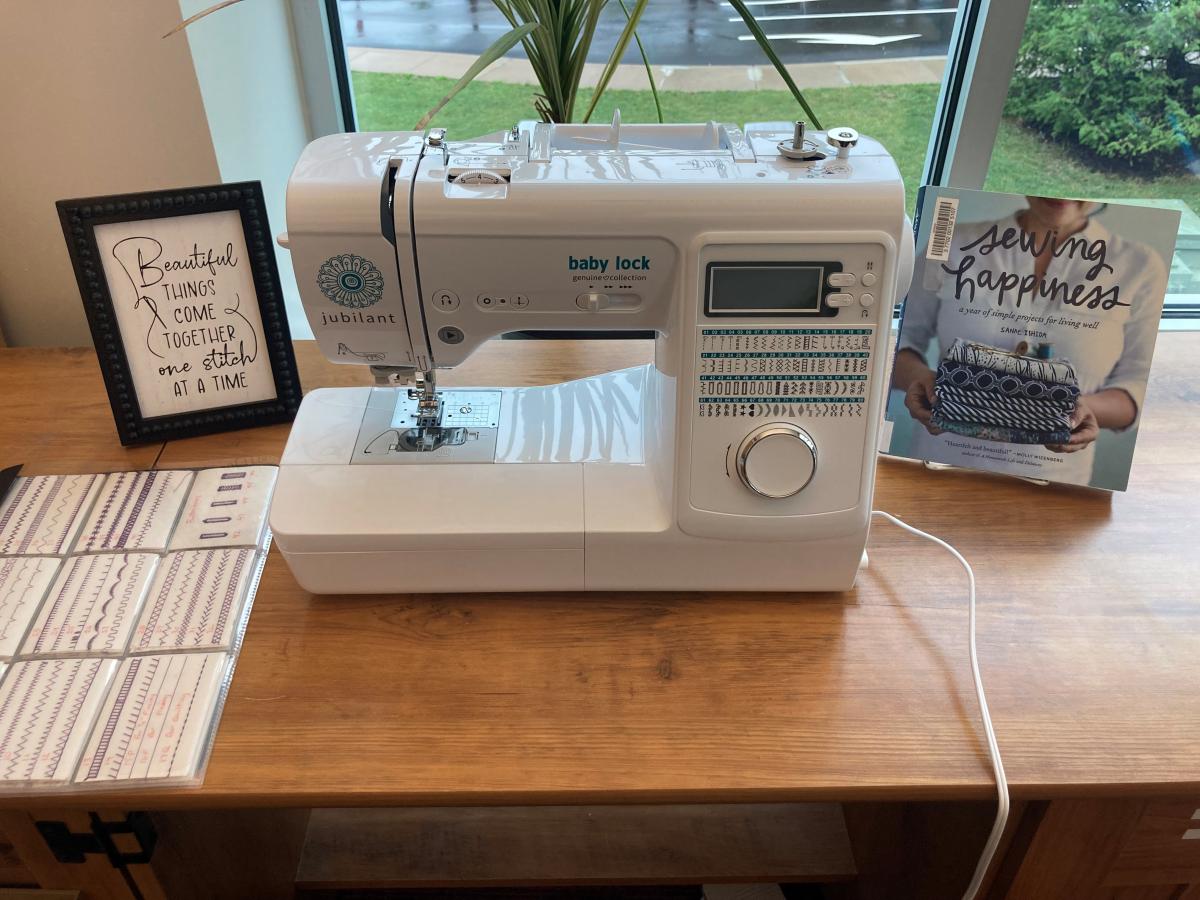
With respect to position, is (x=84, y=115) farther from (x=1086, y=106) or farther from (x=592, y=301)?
(x=1086, y=106)

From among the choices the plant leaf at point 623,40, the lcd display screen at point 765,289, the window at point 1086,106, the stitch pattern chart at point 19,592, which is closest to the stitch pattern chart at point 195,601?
the stitch pattern chart at point 19,592

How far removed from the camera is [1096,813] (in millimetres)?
836

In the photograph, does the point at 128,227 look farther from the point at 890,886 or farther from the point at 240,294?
the point at 890,886

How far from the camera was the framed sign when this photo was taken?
3.54ft

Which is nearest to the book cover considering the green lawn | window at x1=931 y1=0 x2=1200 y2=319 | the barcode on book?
the barcode on book

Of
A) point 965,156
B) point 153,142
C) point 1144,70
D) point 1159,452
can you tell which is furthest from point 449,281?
point 1144,70

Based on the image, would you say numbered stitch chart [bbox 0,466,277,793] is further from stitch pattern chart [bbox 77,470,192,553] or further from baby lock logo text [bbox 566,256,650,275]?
baby lock logo text [bbox 566,256,650,275]

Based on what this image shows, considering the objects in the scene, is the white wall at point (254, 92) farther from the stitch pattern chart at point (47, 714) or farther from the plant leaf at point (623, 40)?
the stitch pattern chart at point (47, 714)

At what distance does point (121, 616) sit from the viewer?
3.02 ft

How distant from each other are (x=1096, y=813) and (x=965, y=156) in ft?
3.61

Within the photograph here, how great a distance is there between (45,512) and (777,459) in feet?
2.65

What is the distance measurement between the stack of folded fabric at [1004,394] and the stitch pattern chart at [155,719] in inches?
32.9

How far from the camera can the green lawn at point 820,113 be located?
A: 63.7 inches

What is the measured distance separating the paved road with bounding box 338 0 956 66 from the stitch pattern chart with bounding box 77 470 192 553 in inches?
34.6
